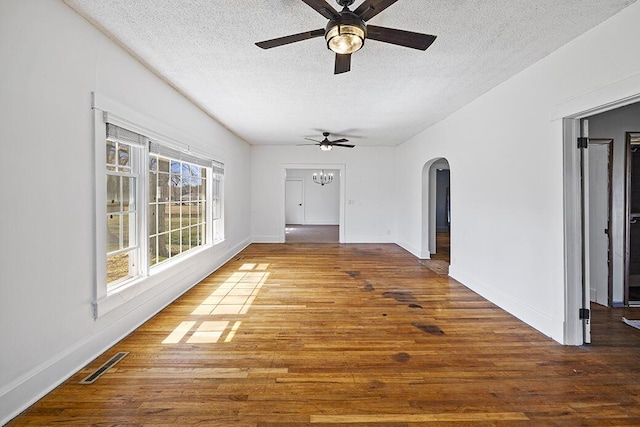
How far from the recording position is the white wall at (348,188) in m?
7.72

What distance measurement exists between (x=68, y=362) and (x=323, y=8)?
2.84m

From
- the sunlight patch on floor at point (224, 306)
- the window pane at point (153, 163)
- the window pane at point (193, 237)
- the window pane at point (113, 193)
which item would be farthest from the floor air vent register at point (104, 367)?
the window pane at point (193, 237)

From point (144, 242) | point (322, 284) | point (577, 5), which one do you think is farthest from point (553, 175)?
point (144, 242)

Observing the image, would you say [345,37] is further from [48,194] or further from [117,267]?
[117,267]

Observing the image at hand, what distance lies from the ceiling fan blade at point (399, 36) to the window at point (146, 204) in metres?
2.17

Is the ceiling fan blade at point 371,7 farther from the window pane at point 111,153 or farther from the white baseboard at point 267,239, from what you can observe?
the white baseboard at point 267,239

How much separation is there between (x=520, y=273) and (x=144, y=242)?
386 cm

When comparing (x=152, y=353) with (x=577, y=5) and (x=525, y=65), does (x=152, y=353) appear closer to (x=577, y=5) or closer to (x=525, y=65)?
(x=577, y=5)

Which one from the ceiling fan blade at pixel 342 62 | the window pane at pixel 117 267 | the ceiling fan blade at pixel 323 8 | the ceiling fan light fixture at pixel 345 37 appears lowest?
the window pane at pixel 117 267

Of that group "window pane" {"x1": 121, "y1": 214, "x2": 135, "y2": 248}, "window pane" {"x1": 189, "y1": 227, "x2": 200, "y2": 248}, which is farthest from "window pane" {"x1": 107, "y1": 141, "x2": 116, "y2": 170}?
"window pane" {"x1": 189, "y1": 227, "x2": 200, "y2": 248}

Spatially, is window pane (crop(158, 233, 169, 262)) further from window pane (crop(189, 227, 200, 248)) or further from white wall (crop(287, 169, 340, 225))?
white wall (crop(287, 169, 340, 225))

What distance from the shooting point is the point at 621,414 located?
1.74m

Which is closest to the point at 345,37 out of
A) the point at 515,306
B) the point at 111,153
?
the point at 111,153

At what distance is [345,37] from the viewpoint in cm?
Result: 184
